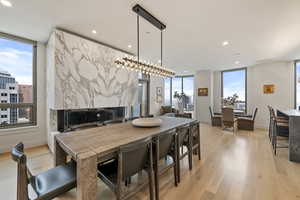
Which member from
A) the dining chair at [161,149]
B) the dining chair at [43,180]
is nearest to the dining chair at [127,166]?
the dining chair at [161,149]

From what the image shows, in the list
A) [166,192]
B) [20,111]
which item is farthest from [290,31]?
[20,111]

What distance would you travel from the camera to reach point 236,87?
22.3 ft

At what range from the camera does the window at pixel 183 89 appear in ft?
27.5

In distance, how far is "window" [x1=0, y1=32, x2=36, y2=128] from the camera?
10.6 ft

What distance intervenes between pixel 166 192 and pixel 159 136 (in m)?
0.86

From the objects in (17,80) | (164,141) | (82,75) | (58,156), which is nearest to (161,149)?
(164,141)

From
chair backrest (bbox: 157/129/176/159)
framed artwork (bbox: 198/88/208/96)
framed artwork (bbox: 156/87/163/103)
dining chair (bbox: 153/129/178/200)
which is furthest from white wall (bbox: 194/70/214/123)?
chair backrest (bbox: 157/129/176/159)

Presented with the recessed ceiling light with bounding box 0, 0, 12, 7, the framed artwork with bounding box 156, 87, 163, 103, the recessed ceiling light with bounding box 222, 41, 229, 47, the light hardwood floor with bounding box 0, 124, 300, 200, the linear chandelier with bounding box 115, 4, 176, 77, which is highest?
the recessed ceiling light with bounding box 0, 0, 12, 7

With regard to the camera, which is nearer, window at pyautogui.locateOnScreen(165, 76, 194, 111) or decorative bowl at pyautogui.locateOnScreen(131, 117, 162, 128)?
decorative bowl at pyautogui.locateOnScreen(131, 117, 162, 128)

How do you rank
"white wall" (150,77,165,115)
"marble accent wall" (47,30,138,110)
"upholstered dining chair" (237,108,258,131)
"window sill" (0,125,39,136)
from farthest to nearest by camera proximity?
"white wall" (150,77,165,115), "upholstered dining chair" (237,108,258,131), "window sill" (0,125,39,136), "marble accent wall" (47,30,138,110)

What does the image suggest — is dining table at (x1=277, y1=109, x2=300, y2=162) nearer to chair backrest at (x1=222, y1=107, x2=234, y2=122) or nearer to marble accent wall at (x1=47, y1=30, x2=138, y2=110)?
chair backrest at (x1=222, y1=107, x2=234, y2=122)

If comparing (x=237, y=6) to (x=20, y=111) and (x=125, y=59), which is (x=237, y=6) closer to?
(x=125, y=59)

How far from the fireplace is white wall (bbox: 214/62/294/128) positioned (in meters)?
6.22

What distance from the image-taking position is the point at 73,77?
315 centimetres
